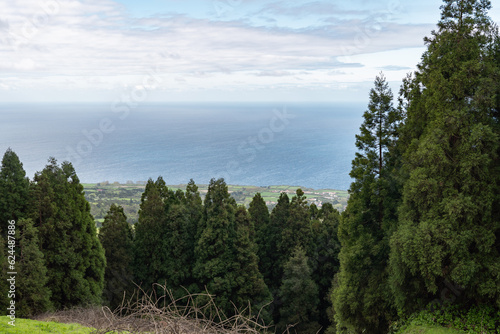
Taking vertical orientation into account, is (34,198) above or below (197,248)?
above

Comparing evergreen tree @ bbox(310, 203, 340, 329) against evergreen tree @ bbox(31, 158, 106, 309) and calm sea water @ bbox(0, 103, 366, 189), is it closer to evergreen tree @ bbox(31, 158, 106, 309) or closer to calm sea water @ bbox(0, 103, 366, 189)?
evergreen tree @ bbox(31, 158, 106, 309)

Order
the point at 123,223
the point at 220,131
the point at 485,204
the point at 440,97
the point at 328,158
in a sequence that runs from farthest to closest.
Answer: the point at 220,131 → the point at 328,158 → the point at 123,223 → the point at 440,97 → the point at 485,204

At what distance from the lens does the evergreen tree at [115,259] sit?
20.5 metres

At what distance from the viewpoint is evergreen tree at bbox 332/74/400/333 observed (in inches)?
542

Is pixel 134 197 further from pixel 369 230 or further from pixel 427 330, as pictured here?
pixel 427 330

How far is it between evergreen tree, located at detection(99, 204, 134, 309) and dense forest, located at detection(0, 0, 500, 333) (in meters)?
0.06

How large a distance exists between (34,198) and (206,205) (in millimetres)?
8590

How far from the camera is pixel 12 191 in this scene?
16.8 meters

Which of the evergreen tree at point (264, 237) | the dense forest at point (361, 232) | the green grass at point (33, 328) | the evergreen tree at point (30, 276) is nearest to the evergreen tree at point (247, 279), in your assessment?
the dense forest at point (361, 232)

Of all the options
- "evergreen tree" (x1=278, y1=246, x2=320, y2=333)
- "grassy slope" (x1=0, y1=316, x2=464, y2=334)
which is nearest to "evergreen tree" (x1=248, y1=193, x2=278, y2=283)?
"evergreen tree" (x1=278, y1=246, x2=320, y2=333)

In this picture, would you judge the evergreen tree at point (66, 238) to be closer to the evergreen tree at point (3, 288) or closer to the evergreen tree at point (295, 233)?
the evergreen tree at point (3, 288)

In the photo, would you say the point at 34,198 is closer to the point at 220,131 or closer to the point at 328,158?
the point at 328,158

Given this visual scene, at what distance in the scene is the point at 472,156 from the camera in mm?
10523

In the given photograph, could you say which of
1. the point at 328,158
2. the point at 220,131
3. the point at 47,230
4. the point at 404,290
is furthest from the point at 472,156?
the point at 220,131
